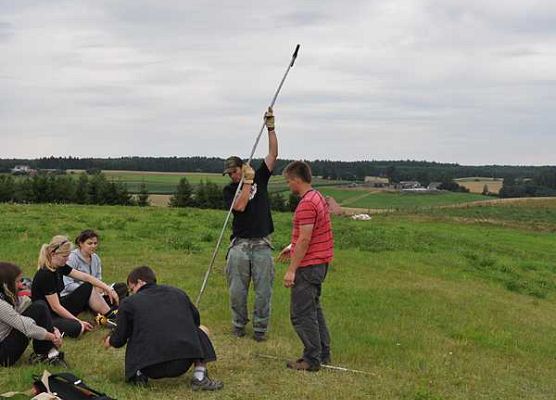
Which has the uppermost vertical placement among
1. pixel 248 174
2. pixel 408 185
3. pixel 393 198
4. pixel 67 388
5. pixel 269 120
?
pixel 269 120

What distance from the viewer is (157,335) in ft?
20.9

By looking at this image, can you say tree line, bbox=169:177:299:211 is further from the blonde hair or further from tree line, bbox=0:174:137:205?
the blonde hair

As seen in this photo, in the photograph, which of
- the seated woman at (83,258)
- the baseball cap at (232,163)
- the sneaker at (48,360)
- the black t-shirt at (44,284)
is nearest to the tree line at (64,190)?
the seated woman at (83,258)

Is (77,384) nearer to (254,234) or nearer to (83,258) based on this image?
(254,234)

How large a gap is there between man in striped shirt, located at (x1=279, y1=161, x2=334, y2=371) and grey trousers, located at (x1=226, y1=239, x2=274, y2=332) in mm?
987

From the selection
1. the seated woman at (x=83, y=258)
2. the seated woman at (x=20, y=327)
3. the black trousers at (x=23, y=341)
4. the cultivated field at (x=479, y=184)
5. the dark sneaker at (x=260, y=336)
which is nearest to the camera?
the seated woman at (x=20, y=327)

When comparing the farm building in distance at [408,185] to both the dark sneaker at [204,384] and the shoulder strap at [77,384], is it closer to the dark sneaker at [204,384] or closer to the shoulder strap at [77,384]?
the dark sneaker at [204,384]

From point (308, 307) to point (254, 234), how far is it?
1367mm

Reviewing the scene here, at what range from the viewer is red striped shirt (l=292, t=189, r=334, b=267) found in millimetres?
7180

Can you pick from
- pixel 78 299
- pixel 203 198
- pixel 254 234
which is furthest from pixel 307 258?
pixel 203 198

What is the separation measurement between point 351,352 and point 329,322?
1.73 meters

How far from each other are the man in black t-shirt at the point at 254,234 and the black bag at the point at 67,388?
2855 millimetres

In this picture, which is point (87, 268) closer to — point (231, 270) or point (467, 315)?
point (231, 270)

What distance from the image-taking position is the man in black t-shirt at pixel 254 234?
8211 mm
